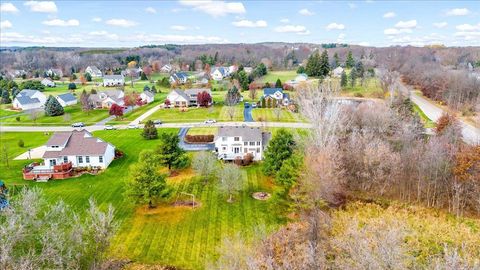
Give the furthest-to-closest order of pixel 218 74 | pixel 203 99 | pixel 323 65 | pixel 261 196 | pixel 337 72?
pixel 218 74 < pixel 337 72 < pixel 323 65 < pixel 203 99 < pixel 261 196

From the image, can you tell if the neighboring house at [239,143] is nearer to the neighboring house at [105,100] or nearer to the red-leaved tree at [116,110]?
the red-leaved tree at [116,110]

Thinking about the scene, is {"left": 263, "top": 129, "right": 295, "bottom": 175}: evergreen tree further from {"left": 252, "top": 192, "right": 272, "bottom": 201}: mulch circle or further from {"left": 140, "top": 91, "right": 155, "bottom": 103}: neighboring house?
{"left": 140, "top": 91, "right": 155, "bottom": 103}: neighboring house

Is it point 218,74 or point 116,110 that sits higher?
point 218,74

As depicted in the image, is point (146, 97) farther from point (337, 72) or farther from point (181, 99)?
point (337, 72)

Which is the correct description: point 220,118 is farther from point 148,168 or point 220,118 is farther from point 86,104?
point 148,168

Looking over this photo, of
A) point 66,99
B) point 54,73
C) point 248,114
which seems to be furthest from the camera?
point 54,73

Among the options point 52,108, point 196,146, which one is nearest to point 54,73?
point 52,108

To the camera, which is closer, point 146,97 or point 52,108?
point 52,108
